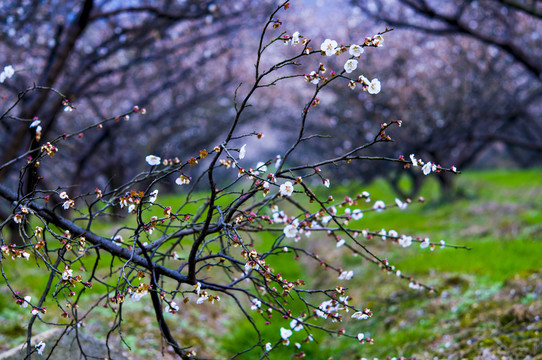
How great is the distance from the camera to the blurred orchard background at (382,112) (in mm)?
5297

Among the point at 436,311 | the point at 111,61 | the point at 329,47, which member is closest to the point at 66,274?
the point at 329,47

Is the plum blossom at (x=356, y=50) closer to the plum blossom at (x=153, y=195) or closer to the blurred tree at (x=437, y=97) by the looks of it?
the plum blossom at (x=153, y=195)

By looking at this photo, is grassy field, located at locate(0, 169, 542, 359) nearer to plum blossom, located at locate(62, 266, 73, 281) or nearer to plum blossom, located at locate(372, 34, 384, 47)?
plum blossom, located at locate(62, 266, 73, 281)

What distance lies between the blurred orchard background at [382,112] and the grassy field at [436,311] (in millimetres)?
25

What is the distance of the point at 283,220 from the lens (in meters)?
3.51

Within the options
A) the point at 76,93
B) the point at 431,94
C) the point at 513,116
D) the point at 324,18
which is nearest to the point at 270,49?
the point at 324,18

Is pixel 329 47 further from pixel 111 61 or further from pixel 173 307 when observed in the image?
pixel 111 61

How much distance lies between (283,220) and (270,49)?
19375mm

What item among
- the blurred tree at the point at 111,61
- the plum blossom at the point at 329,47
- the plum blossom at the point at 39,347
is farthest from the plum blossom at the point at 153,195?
the plum blossom at the point at 329,47

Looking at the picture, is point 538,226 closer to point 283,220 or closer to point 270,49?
point 283,220

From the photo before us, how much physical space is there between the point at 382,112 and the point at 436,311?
1153 cm

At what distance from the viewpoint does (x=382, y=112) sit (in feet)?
53.0

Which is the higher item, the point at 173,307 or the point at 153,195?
the point at 153,195

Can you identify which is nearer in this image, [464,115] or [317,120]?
[464,115]
